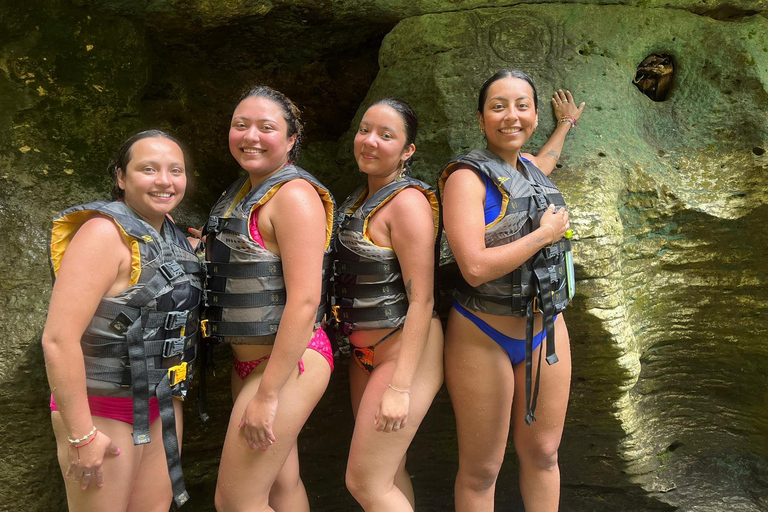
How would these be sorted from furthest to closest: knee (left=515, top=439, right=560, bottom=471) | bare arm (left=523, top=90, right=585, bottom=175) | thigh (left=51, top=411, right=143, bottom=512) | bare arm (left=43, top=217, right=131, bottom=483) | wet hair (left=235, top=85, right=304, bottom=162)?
bare arm (left=523, top=90, right=585, bottom=175) < knee (left=515, top=439, right=560, bottom=471) < wet hair (left=235, top=85, right=304, bottom=162) < thigh (left=51, top=411, right=143, bottom=512) < bare arm (left=43, top=217, right=131, bottom=483)

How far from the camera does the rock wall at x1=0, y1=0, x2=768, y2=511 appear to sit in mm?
3287

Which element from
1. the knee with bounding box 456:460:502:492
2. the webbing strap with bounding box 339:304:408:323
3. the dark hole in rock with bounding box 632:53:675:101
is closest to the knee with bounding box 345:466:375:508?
the knee with bounding box 456:460:502:492

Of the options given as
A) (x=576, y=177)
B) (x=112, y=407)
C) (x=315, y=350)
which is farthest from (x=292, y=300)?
(x=576, y=177)

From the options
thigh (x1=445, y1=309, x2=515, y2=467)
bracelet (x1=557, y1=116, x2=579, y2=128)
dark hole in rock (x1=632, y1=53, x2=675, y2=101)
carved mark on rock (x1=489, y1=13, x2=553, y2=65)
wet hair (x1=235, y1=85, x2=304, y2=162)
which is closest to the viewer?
wet hair (x1=235, y1=85, x2=304, y2=162)

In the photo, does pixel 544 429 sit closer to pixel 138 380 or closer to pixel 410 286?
pixel 410 286

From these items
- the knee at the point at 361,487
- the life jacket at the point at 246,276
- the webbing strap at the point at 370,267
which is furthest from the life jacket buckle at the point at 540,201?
the knee at the point at 361,487

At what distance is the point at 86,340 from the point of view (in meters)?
2.39

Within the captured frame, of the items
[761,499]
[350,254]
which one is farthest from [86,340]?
[761,499]

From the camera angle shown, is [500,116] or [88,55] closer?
[500,116]

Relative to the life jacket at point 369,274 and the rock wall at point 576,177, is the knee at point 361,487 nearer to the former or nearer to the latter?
the life jacket at point 369,274

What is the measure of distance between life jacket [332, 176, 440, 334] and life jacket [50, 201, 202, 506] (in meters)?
0.68

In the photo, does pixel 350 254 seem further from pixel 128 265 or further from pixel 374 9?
pixel 374 9

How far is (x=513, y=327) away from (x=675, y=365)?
1.69m

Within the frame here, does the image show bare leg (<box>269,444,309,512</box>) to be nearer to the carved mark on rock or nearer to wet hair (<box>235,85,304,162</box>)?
wet hair (<box>235,85,304,162</box>)
